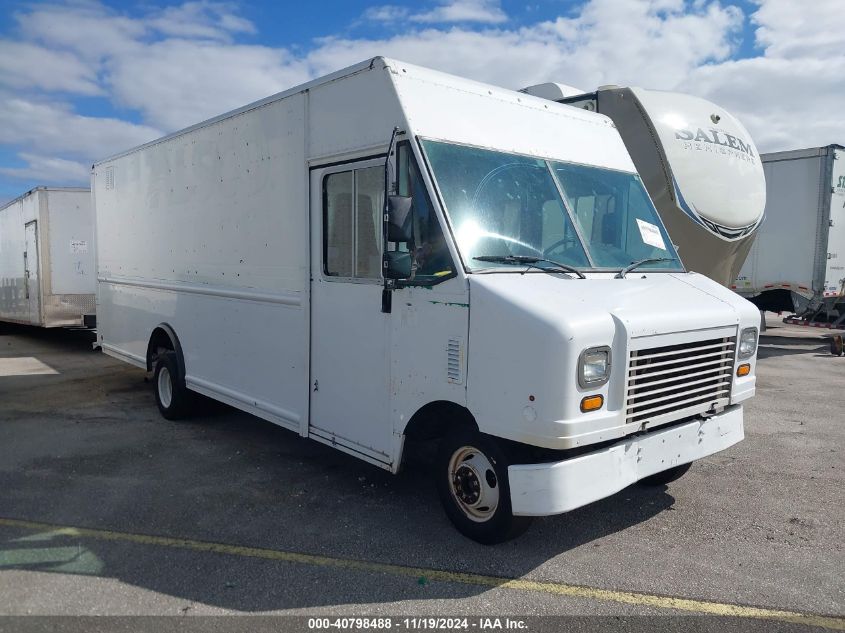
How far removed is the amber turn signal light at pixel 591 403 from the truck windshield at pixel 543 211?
0.98 metres

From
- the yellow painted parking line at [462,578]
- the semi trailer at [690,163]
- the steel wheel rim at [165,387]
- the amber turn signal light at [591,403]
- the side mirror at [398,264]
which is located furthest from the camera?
the semi trailer at [690,163]

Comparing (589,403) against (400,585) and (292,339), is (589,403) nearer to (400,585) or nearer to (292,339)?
(400,585)

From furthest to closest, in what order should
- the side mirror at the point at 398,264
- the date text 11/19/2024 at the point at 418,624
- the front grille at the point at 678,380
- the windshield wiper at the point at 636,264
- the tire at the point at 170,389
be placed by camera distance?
the tire at the point at 170,389, the windshield wiper at the point at 636,264, the side mirror at the point at 398,264, the front grille at the point at 678,380, the date text 11/19/2024 at the point at 418,624

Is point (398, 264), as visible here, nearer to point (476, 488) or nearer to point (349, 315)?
point (349, 315)

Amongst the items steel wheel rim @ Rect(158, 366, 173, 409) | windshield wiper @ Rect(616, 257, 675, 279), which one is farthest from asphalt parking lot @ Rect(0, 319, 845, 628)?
windshield wiper @ Rect(616, 257, 675, 279)

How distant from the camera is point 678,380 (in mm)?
4141

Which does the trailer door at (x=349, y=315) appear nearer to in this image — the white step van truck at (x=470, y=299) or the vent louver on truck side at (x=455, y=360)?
the white step van truck at (x=470, y=299)

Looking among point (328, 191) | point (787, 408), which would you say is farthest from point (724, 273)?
point (328, 191)

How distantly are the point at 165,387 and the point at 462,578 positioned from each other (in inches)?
192

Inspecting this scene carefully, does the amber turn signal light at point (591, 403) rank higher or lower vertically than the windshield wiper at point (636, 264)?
lower

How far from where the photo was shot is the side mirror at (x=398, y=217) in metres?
3.94

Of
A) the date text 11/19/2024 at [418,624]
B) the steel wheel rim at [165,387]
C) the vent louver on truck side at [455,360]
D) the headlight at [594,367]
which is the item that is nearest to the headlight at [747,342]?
the headlight at [594,367]

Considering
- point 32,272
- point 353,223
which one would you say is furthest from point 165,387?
point 32,272

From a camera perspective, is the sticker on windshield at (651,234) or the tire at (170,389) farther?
the tire at (170,389)
